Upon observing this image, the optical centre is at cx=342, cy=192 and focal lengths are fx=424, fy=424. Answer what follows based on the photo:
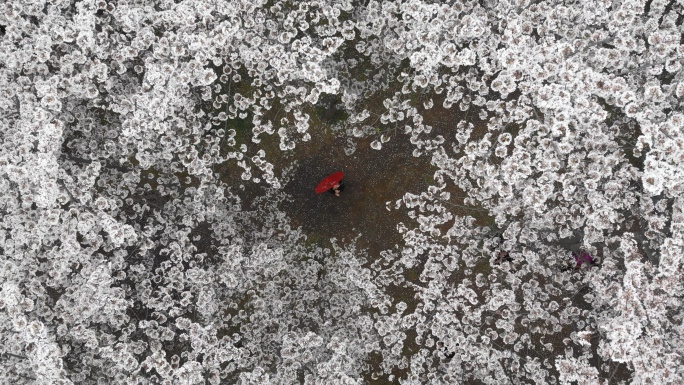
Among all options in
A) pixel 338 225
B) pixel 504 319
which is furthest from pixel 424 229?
pixel 504 319

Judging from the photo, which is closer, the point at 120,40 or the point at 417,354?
the point at 120,40

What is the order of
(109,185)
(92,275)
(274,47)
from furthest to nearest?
(109,185) < (274,47) < (92,275)

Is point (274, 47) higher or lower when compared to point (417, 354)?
higher

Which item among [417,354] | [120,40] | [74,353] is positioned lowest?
[74,353]

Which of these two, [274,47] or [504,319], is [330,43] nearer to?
[274,47]
